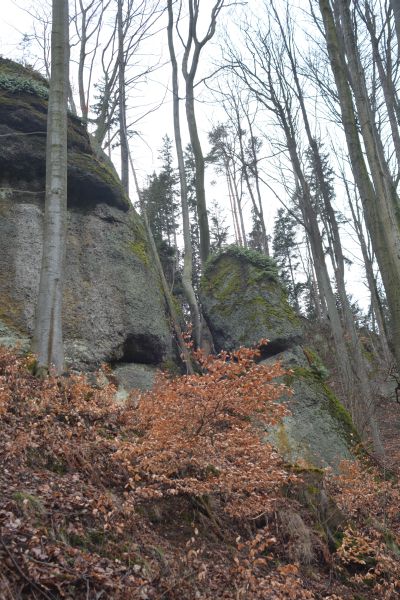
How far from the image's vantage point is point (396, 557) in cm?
586

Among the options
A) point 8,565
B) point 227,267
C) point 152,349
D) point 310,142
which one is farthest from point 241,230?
point 8,565

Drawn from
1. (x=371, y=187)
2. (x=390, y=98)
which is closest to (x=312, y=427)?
(x=371, y=187)

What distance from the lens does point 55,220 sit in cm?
787

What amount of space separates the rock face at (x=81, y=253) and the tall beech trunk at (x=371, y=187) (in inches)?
223

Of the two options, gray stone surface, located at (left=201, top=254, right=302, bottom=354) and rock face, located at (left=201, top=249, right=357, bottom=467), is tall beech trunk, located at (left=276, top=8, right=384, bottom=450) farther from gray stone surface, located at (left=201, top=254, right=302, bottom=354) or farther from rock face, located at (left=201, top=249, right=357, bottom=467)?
gray stone surface, located at (left=201, top=254, right=302, bottom=354)

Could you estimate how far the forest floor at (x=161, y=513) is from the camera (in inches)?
138

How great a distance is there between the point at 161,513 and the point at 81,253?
7.65 meters

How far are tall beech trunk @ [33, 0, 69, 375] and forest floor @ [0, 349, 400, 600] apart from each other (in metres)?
0.53

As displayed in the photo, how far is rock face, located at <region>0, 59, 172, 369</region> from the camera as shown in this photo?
10.1 m

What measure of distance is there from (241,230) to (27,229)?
21.9 meters

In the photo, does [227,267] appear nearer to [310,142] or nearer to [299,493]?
[310,142]

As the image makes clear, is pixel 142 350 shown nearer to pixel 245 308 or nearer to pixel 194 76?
pixel 245 308

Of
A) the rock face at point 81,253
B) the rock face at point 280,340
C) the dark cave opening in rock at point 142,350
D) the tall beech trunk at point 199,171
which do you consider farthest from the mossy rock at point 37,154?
the dark cave opening in rock at point 142,350

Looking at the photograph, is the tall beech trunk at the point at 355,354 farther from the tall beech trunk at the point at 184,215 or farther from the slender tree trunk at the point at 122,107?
the slender tree trunk at the point at 122,107
